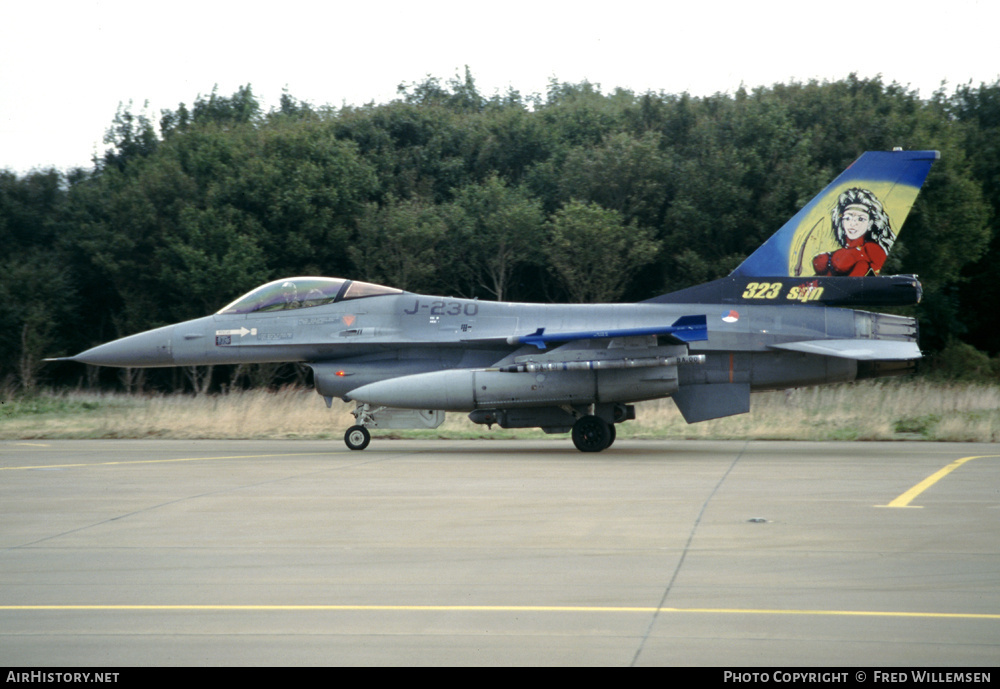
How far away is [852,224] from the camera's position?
52.6 feet

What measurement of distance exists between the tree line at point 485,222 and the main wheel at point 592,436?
14.2 m

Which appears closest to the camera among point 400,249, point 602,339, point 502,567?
point 502,567

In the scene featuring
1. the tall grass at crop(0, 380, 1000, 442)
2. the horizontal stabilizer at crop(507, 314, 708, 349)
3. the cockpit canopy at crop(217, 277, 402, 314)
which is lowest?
the tall grass at crop(0, 380, 1000, 442)

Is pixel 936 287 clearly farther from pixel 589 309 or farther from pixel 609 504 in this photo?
pixel 609 504

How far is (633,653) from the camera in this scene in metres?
4.71

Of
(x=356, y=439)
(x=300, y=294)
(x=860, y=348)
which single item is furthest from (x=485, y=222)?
(x=860, y=348)

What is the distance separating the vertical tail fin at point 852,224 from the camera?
16016mm

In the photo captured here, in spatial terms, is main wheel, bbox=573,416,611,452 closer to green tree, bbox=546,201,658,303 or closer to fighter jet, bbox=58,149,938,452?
fighter jet, bbox=58,149,938,452

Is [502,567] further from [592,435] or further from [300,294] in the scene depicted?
[300,294]

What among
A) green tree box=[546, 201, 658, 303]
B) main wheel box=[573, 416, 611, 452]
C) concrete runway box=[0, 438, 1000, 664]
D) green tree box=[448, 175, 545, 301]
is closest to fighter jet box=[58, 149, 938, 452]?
main wheel box=[573, 416, 611, 452]

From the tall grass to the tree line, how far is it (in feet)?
19.6

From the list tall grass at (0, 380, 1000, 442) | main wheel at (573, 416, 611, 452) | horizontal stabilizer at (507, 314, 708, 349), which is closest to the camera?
horizontal stabilizer at (507, 314, 708, 349)

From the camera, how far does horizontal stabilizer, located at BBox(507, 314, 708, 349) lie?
14719 mm

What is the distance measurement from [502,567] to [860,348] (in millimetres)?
10248
